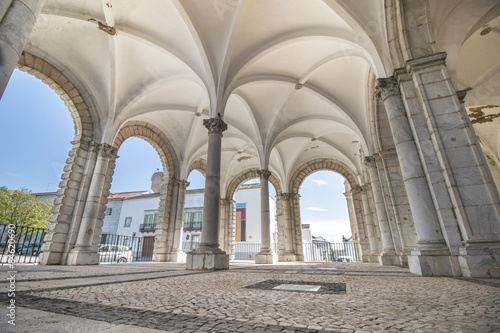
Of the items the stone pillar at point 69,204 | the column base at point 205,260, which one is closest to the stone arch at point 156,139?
the stone pillar at point 69,204

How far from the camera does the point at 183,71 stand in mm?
8734

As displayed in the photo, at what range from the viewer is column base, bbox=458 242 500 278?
10.5 ft

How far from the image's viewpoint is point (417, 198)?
167 inches

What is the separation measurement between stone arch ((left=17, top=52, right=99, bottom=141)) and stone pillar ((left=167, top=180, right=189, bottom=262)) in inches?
198

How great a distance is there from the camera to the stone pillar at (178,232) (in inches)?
454

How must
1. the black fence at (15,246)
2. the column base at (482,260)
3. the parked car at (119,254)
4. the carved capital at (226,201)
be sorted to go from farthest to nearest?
1. the carved capital at (226,201)
2. the parked car at (119,254)
3. the column base at (482,260)
4. the black fence at (15,246)

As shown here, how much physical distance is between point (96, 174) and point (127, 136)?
2.79 meters

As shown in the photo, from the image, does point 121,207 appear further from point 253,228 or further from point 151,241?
point 253,228

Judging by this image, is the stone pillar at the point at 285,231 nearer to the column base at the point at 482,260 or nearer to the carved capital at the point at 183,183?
the carved capital at the point at 183,183

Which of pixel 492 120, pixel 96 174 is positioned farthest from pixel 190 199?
pixel 492 120

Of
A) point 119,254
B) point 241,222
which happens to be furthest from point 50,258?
point 241,222

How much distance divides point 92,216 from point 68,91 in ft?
15.1

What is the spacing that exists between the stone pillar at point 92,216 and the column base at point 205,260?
14.0 ft

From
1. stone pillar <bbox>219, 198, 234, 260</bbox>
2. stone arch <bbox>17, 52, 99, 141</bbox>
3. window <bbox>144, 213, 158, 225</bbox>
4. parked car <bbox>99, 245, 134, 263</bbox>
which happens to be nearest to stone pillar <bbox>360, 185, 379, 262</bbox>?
stone pillar <bbox>219, 198, 234, 260</bbox>
